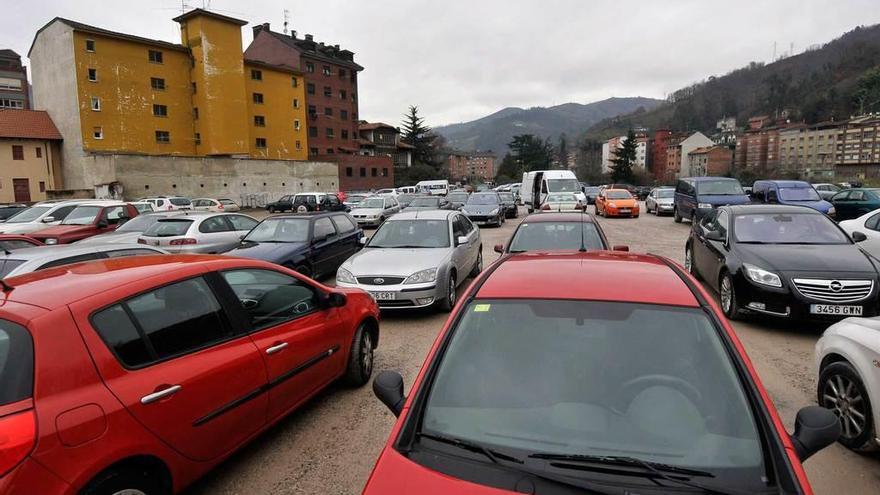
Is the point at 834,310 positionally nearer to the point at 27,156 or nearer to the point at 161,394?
the point at 161,394

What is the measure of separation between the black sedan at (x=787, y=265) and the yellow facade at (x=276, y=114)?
5121 centimetres

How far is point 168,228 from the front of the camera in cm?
1099

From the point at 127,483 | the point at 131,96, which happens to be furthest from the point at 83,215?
the point at 131,96

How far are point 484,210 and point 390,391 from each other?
64.3 ft

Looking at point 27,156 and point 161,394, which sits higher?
point 27,156

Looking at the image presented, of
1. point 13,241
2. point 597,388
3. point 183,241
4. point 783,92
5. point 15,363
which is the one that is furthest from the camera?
point 783,92

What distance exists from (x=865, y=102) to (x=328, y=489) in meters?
107

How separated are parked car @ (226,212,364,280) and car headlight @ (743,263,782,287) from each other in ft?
23.7

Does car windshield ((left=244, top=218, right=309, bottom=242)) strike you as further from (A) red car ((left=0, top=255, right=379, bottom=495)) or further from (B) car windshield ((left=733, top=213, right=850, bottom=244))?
(B) car windshield ((left=733, top=213, right=850, bottom=244))

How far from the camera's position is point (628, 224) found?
851 inches

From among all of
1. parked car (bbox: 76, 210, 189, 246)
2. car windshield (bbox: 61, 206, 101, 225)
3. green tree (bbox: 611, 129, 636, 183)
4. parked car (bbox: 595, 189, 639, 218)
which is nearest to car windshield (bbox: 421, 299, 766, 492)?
parked car (bbox: 76, 210, 189, 246)

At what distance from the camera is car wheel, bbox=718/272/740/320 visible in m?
6.55

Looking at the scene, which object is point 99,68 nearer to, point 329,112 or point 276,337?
point 329,112

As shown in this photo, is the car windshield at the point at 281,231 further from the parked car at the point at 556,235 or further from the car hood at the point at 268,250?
the parked car at the point at 556,235
